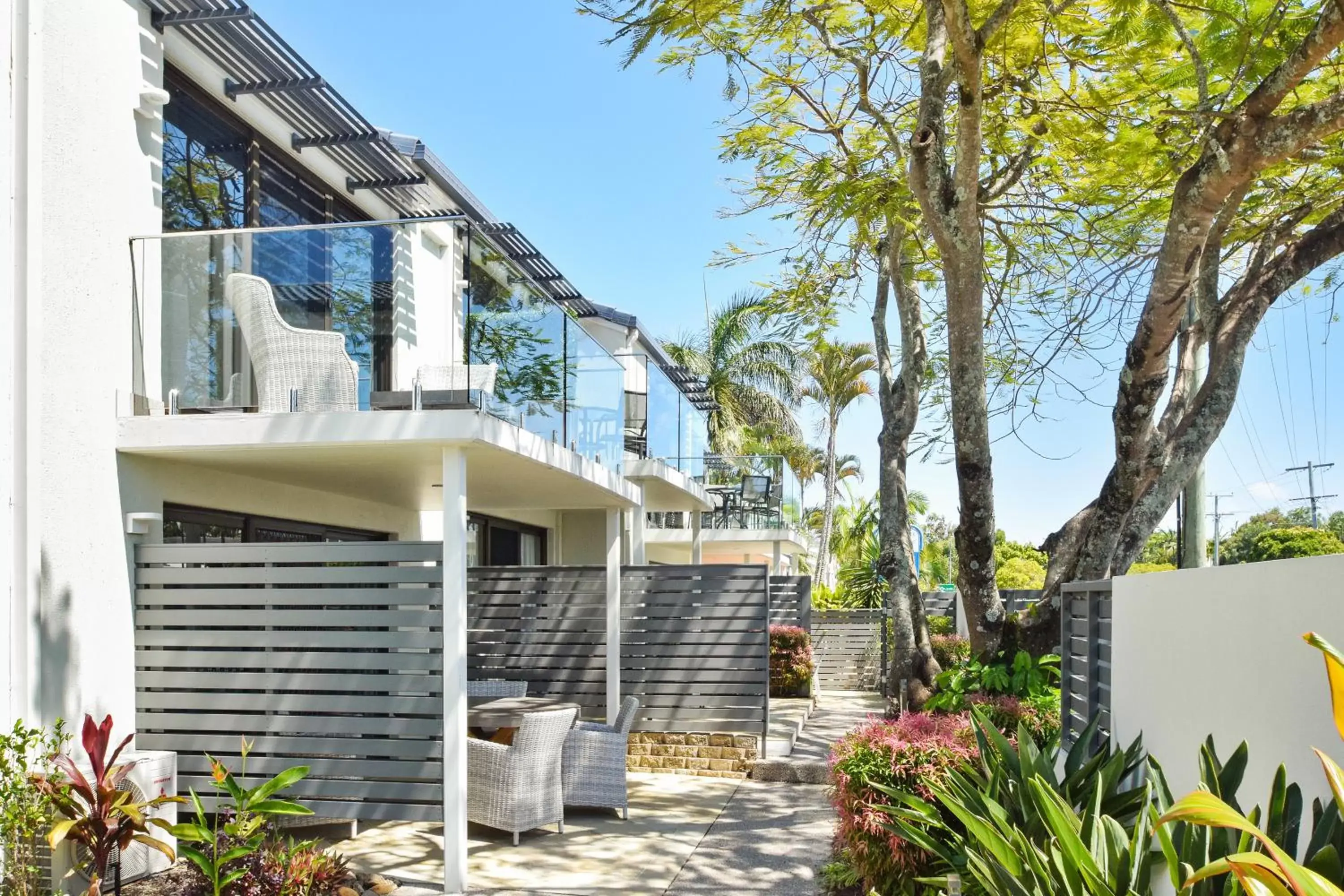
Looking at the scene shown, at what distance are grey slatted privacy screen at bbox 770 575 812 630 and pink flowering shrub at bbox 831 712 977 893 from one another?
484 inches

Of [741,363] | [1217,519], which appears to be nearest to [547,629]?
[1217,519]

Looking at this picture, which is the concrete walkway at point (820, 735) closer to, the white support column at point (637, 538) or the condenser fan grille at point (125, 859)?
the white support column at point (637, 538)

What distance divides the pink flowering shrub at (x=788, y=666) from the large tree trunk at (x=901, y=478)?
15.8ft

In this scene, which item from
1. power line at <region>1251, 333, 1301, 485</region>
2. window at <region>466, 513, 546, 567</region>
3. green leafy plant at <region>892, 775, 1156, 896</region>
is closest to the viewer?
green leafy plant at <region>892, 775, 1156, 896</region>

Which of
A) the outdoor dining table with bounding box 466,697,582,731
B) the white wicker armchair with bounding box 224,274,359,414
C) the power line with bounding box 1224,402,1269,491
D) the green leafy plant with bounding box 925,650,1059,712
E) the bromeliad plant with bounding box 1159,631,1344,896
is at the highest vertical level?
the white wicker armchair with bounding box 224,274,359,414

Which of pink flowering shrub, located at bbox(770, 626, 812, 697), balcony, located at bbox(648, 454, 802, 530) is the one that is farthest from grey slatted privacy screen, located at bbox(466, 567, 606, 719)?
balcony, located at bbox(648, 454, 802, 530)

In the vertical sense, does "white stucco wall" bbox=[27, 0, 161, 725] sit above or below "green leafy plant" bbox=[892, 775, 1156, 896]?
above

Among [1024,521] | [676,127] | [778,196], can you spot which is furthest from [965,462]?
[1024,521]

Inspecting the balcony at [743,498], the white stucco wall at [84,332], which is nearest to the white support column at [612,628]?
the white stucco wall at [84,332]

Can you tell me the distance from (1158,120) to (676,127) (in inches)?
509

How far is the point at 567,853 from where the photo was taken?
328 inches

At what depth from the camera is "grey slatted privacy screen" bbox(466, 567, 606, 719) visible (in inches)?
477

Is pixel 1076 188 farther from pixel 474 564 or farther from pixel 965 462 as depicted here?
pixel 474 564

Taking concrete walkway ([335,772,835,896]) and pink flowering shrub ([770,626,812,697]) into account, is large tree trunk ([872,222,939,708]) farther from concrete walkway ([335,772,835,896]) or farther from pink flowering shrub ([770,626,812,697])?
pink flowering shrub ([770,626,812,697])
